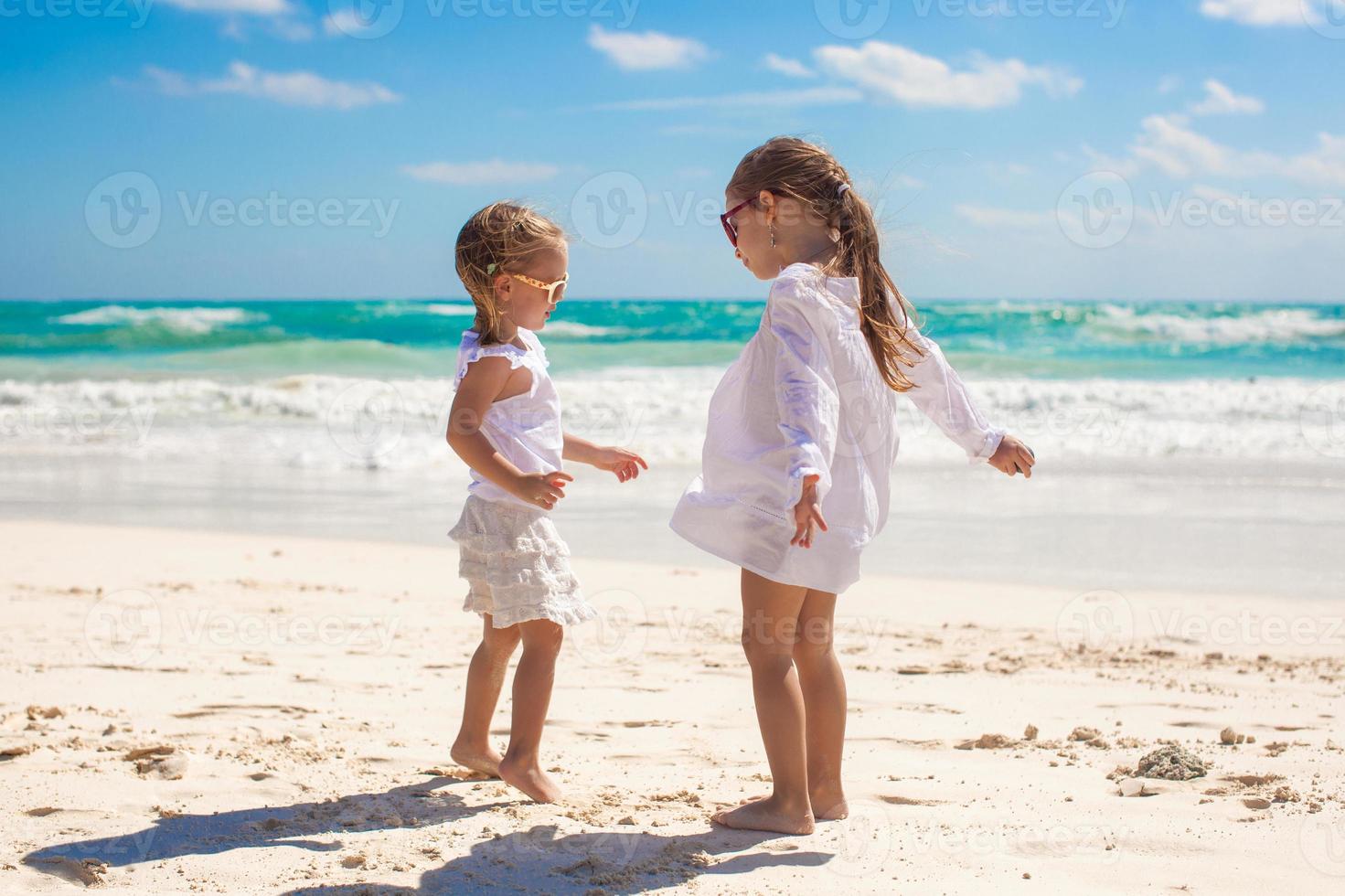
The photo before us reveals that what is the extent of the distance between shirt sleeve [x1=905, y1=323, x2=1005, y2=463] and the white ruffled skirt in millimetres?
934

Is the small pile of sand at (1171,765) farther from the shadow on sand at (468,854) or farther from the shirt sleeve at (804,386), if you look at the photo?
the shirt sleeve at (804,386)

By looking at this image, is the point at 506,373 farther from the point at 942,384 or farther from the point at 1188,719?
the point at 1188,719

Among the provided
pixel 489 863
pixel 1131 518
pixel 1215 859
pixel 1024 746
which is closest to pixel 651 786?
pixel 489 863

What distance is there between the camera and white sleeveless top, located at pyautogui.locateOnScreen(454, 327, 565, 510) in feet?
8.93

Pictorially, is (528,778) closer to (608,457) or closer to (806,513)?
(608,457)

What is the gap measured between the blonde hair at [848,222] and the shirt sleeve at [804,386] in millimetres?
162

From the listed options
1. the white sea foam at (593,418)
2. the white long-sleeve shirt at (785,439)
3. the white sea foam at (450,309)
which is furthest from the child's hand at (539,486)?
the white sea foam at (450,309)

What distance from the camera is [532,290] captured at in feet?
9.17

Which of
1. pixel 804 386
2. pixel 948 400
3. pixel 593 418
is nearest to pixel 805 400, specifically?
pixel 804 386

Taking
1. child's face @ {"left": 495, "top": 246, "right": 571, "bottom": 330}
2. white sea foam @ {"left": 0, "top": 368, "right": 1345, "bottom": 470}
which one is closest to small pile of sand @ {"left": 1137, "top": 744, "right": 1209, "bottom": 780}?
child's face @ {"left": 495, "top": 246, "right": 571, "bottom": 330}

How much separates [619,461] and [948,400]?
0.87 meters

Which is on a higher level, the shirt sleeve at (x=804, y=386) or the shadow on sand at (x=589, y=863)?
the shirt sleeve at (x=804, y=386)

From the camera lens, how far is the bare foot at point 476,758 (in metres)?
2.86

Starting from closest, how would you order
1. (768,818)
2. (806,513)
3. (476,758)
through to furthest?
(806,513) < (768,818) < (476,758)
